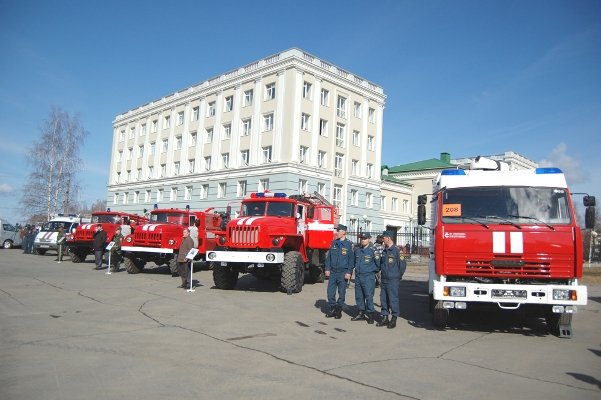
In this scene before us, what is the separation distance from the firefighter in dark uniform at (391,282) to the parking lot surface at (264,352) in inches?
12.1

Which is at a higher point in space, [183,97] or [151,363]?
[183,97]

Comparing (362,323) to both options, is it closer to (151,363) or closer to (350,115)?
(151,363)

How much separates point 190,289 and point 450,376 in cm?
833

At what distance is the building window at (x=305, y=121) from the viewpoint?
110ft

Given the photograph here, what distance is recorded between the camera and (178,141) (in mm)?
43469

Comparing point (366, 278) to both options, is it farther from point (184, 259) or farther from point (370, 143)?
point (370, 143)

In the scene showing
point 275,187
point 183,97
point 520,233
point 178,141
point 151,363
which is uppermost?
point 183,97

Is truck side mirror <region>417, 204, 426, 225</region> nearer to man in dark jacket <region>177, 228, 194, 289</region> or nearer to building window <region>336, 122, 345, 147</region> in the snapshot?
man in dark jacket <region>177, 228, 194, 289</region>

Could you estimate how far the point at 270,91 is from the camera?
34375mm

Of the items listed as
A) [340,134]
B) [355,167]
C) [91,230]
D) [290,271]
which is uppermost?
[340,134]

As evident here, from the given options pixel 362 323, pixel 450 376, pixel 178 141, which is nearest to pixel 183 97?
pixel 178 141

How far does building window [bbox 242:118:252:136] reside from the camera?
35781 mm

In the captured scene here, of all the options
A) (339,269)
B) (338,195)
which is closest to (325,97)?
(338,195)

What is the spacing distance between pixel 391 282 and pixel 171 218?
35.7ft
